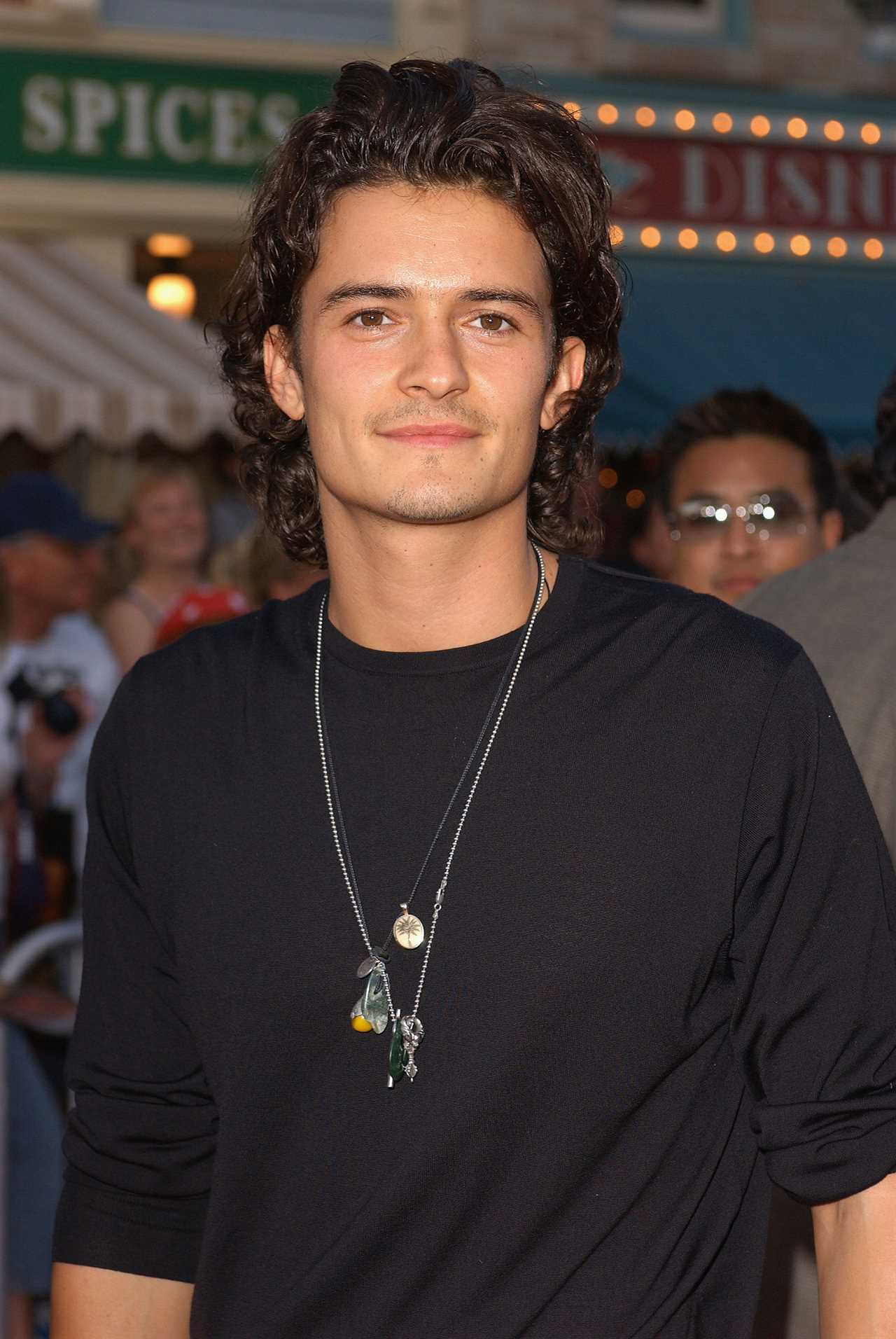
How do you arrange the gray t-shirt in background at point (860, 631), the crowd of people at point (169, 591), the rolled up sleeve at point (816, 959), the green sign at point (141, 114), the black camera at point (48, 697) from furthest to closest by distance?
the green sign at point (141, 114) → the black camera at point (48, 697) → the crowd of people at point (169, 591) → the gray t-shirt in background at point (860, 631) → the rolled up sleeve at point (816, 959)

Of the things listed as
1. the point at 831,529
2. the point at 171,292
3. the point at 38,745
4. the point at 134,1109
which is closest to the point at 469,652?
the point at 134,1109

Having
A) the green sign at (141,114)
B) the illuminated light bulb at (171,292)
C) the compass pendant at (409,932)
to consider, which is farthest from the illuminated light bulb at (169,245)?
the compass pendant at (409,932)

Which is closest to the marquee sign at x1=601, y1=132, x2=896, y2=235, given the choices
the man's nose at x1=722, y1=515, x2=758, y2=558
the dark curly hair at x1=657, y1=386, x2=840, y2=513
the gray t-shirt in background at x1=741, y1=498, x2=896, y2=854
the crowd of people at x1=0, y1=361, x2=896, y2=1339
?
the crowd of people at x1=0, y1=361, x2=896, y2=1339

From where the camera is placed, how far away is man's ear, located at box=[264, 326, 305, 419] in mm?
2545

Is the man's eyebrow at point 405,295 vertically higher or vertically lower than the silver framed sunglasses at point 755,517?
higher

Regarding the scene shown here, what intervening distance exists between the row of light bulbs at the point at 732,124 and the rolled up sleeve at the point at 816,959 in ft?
25.4

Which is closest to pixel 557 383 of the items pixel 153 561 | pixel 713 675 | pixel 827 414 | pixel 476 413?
pixel 476 413

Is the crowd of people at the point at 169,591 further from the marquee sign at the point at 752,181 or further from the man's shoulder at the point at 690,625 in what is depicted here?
the marquee sign at the point at 752,181

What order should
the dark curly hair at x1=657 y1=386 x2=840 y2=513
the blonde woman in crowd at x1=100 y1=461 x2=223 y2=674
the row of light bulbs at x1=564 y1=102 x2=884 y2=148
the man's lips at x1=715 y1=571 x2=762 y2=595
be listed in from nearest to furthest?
1. the man's lips at x1=715 y1=571 x2=762 y2=595
2. the dark curly hair at x1=657 y1=386 x2=840 y2=513
3. the blonde woman in crowd at x1=100 y1=461 x2=223 y2=674
4. the row of light bulbs at x1=564 y1=102 x2=884 y2=148

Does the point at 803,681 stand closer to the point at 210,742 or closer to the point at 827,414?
the point at 210,742

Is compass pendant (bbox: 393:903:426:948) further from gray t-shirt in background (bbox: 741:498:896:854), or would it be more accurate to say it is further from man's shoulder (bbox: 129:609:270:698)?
gray t-shirt in background (bbox: 741:498:896:854)

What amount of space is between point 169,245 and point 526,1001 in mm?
7538

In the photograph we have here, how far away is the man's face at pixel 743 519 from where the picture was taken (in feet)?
14.5

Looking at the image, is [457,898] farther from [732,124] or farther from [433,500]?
[732,124]
